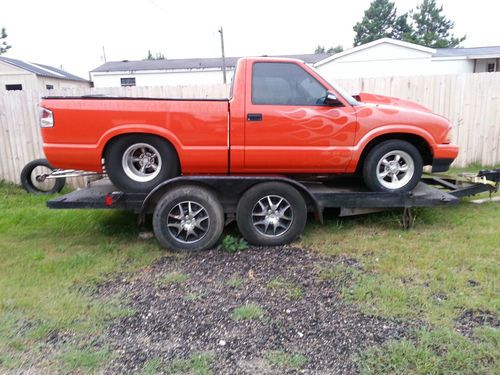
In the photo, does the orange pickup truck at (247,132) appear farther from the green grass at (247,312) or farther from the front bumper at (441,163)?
the green grass at (247,312)

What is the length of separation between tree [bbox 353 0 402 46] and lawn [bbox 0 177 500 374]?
60.8 meters

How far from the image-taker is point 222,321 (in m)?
3.18

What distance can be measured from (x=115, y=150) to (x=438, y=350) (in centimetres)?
376

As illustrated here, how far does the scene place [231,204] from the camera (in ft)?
15.4

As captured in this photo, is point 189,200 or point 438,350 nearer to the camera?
point 438,350

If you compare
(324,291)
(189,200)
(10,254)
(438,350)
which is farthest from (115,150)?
(438,350)

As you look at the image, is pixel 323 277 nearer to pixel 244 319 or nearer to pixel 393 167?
pixel 244 319

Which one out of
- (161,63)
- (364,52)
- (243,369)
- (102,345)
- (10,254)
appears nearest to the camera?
(243,369)

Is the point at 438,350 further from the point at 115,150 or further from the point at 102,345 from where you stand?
the point at 115,150

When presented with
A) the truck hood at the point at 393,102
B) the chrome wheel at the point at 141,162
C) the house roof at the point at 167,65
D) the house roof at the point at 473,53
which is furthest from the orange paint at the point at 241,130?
the house roof at the point at 167,65

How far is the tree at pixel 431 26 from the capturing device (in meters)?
56.4

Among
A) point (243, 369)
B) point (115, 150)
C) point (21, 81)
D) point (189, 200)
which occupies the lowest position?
point (243, 369)

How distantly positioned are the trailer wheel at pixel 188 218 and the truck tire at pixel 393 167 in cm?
191

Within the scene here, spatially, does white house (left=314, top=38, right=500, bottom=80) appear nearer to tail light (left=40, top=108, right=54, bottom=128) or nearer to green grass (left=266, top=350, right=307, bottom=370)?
tail light (left=40, top=108, right=54, bottom=128)
